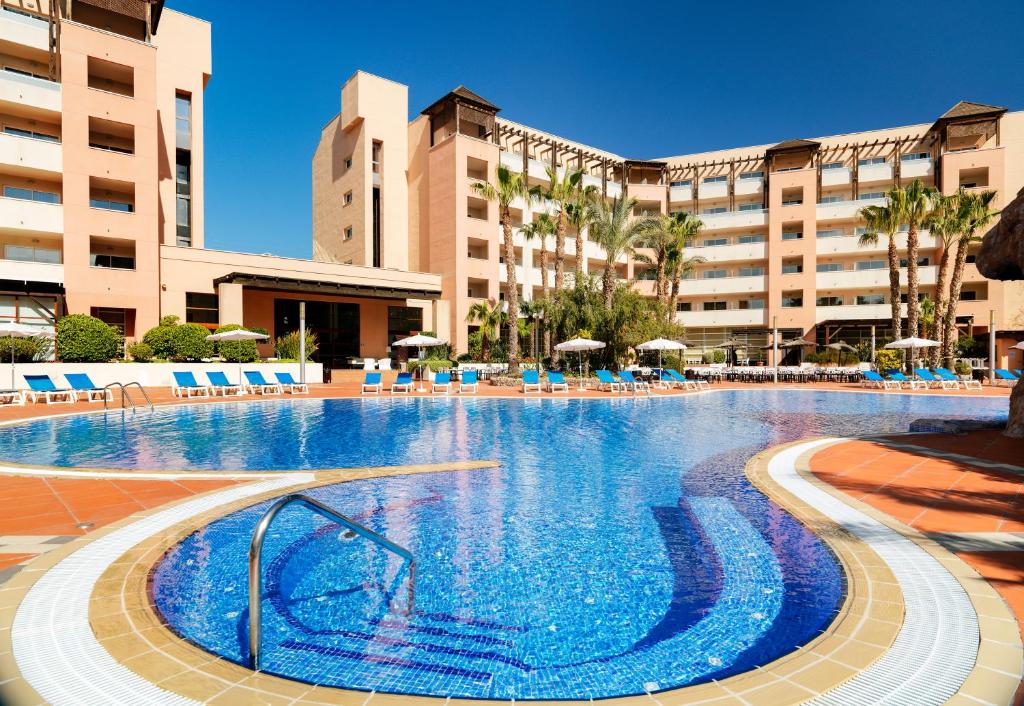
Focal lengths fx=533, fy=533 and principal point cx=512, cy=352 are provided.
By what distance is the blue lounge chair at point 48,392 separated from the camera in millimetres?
15688

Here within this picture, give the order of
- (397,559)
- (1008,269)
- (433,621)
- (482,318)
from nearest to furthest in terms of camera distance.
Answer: (433,621), (397,559), (1008,269), (482,318)

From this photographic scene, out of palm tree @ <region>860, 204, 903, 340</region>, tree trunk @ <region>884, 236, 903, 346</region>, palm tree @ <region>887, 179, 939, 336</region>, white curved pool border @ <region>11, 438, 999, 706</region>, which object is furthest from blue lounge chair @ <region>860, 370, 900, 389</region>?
white curved pool border @ <region>11, 438, 999, 706</region>

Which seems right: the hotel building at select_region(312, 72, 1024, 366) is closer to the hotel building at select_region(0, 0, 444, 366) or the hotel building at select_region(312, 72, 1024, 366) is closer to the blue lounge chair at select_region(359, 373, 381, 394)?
the hotel building at select_region(0, 0, 444, 366)

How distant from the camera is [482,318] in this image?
32688mm

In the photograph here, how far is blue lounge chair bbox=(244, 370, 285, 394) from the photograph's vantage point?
19734 millimetres

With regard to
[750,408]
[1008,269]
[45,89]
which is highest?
[45,89]

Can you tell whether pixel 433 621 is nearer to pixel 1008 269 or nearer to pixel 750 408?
pixel 1008 269

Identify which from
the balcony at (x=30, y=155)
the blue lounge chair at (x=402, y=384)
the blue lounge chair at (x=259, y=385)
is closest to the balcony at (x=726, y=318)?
the blue lounge chair at (x=402, y=384)

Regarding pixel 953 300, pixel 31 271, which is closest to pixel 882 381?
pixel 953 300

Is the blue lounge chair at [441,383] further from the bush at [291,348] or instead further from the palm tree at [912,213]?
the palm tree at [912,213]

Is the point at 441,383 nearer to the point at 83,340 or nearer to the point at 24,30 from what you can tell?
the point at 83,340

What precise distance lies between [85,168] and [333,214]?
1679 cm

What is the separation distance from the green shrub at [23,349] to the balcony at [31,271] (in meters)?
3.66

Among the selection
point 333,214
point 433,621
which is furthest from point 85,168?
point 433,621
